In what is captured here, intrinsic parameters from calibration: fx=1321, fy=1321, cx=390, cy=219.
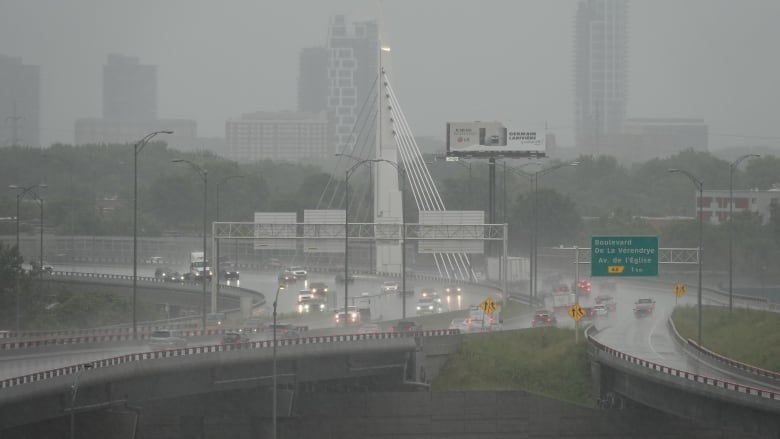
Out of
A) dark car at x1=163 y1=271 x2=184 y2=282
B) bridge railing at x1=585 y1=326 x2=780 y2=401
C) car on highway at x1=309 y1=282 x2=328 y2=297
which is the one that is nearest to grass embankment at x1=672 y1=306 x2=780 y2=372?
bridge railing at x1=585 y1=326 x2=780 y2=401

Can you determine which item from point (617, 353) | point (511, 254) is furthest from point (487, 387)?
point (511, 254)

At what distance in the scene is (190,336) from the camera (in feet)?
199

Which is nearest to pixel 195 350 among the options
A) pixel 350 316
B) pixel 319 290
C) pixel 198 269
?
pixel 350 316

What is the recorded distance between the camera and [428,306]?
8150cm

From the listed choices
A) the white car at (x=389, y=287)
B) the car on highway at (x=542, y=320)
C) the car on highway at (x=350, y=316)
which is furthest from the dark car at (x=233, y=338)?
the white car at (x=389, y=287)

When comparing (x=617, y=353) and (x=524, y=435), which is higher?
(x=617, y=353)

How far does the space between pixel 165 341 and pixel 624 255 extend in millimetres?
22849

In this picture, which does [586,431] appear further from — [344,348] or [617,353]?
[344,348]

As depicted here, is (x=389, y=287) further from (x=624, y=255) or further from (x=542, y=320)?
(x=624, y=255)

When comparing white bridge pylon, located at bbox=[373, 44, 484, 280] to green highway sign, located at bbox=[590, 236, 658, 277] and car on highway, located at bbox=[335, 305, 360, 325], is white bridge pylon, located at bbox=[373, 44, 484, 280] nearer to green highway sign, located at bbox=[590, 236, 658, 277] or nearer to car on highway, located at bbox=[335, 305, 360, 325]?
car on highway, located at bbox=[335, 305, 360, 325]

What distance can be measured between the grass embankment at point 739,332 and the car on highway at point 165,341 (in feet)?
78.4

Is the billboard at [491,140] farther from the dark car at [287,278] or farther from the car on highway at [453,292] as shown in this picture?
the dark car at [287,278]

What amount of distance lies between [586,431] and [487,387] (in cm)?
512

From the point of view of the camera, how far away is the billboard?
9069 centimetres
